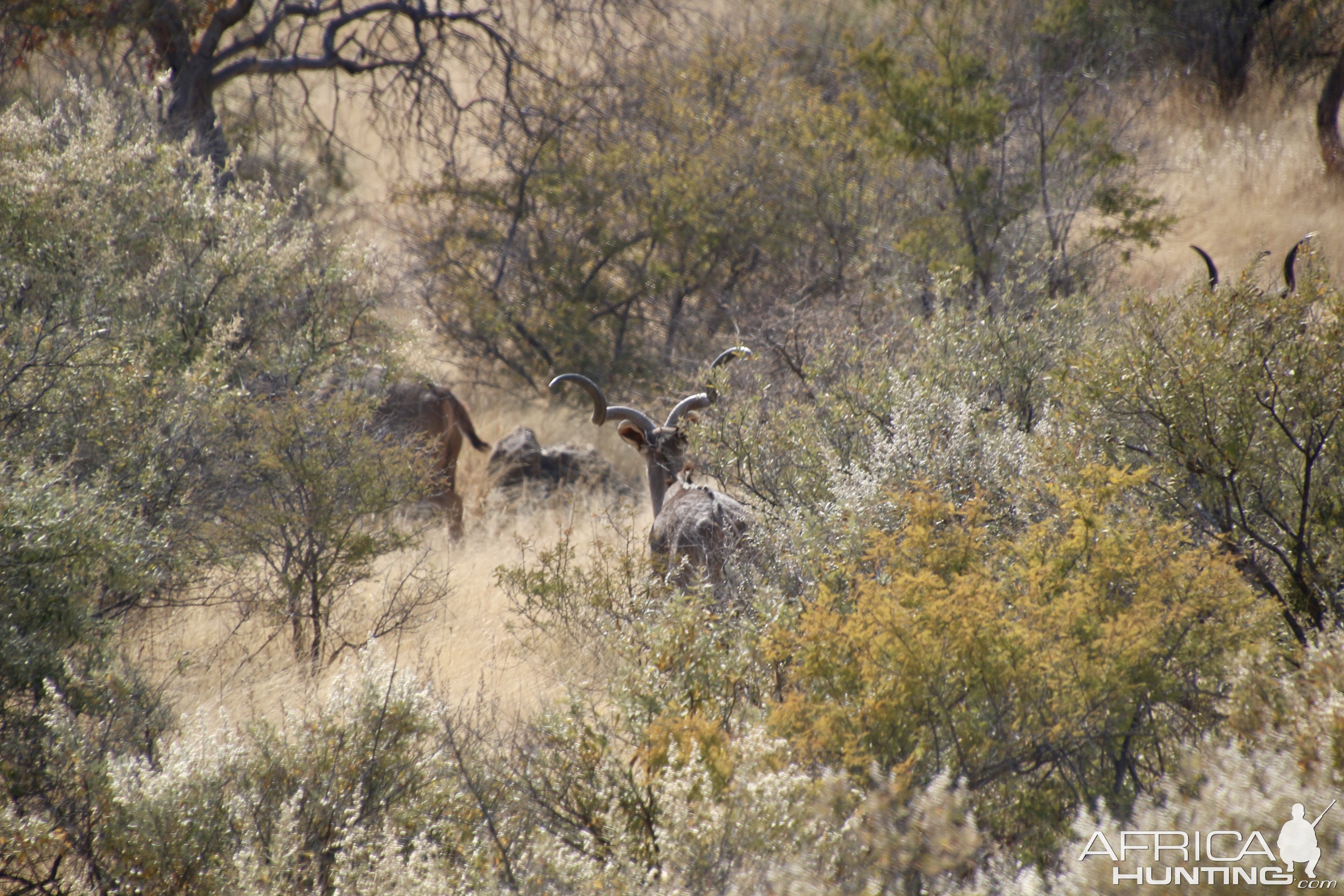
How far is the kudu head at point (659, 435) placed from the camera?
7387 millimetres

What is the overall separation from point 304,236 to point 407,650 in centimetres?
438

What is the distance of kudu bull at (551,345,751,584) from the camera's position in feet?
19.3

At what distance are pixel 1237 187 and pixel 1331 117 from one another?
5.51 feet

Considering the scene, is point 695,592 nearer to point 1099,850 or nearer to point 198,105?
point 1099,850

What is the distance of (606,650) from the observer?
19.4ft

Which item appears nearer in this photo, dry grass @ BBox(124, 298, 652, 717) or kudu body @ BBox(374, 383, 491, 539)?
dry grass @ BBox(124, 298, 652, 717)

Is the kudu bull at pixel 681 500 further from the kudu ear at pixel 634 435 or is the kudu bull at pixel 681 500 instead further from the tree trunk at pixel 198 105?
the tree trunk at pixel 198 105

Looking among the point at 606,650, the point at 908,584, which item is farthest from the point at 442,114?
the point at 908,584

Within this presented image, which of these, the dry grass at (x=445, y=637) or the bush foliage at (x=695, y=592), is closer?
the bush foliage at (x=695, y=592)

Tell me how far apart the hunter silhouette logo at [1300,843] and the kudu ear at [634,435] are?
17.2 ft

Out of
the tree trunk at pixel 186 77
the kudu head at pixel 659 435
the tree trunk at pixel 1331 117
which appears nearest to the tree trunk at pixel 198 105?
the tree trunk at pixel 186 77

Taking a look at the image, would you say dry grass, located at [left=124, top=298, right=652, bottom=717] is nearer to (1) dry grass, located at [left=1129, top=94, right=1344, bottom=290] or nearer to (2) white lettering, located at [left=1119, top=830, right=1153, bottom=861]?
(2) white lettering, located at [left=1119, top=830, right=1153, bottom=861]

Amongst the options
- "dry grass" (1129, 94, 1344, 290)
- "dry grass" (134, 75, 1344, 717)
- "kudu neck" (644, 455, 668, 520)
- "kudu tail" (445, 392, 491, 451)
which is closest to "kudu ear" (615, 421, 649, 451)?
"kudu neck" (644, 455, 668, 520)

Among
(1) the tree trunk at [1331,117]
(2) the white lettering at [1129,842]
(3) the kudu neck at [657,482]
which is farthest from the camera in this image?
(1) the tree trunk at [1331,117]
